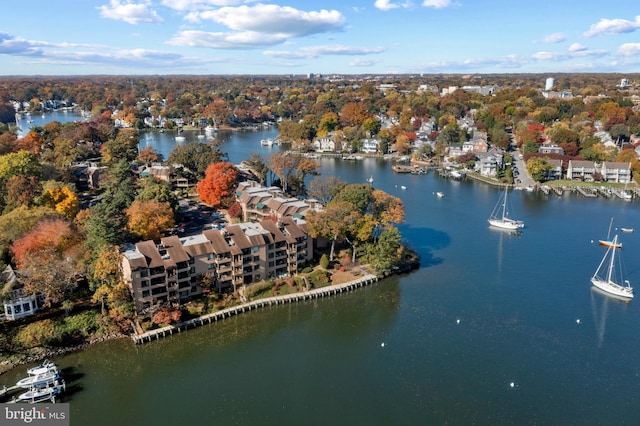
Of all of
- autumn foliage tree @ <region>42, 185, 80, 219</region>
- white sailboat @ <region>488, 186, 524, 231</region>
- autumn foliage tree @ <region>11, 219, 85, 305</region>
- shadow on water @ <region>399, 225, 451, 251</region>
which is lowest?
shadow on water @ <region>399, 225, 451, 251</region>

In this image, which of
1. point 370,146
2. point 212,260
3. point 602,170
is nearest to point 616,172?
point 602,170

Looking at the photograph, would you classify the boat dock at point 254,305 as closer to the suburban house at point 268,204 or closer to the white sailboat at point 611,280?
the suburban house at point 268,204

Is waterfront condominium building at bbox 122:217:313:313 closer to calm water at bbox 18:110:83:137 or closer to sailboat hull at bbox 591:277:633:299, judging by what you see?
sailboat hull at bbox 591:277:633:299

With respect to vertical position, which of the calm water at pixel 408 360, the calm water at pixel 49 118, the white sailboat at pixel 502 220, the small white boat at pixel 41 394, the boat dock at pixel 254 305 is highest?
the calm water at pixel 49 118

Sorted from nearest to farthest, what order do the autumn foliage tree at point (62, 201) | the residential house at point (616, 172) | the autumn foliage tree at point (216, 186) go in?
the autumn foliage tree at point (62, 201), the autumn foliage tree at point (216, 186), the residential house at point (616, 172)

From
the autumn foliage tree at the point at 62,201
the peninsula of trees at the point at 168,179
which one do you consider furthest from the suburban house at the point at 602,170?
the autumn foliage tree at the point at 62,201

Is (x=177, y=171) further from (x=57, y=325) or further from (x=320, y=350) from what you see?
(x=320, y=350)

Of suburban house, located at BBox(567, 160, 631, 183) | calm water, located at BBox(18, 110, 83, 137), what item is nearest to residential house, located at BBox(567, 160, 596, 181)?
suburban house, located at BBox(567, 160, 631, 183)
